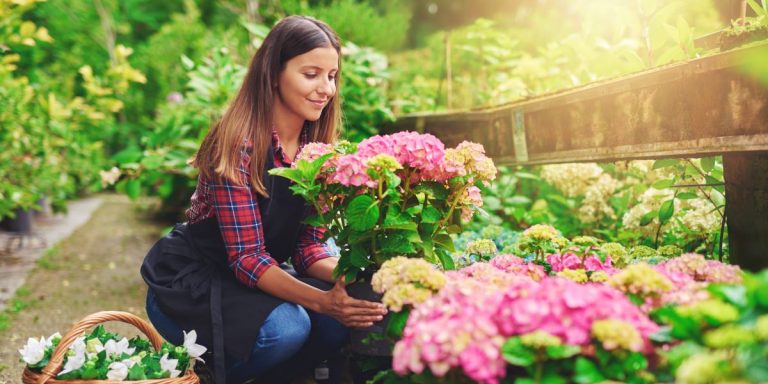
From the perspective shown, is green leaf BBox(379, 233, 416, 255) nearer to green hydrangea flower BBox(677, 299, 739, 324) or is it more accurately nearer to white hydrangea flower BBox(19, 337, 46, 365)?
green hydrangea flower BBox(677, 299, 739, 324)

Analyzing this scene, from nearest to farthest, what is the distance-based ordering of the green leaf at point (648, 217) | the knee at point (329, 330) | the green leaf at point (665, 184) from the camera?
the knee at point (329, 330) → the green leaf at point (665, 184) → the green leaf at point (648, 217)

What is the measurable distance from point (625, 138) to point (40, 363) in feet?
6.25

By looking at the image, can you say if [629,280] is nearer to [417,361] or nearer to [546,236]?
[417,361]

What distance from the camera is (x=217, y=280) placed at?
2252mm

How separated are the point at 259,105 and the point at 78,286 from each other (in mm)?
3124

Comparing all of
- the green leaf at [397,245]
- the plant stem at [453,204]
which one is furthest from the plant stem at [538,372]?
the plant stem at [453,204]

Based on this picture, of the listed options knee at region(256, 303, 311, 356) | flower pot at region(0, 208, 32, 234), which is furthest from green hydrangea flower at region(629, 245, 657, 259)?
flower pot at region(0, 208, 32, 234)

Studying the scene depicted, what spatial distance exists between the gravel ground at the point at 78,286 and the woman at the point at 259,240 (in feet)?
3.56

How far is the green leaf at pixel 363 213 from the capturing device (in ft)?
5.84

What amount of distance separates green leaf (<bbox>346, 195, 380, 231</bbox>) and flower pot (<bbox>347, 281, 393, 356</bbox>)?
0.26 m

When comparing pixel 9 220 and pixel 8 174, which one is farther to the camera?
pixel 9 220

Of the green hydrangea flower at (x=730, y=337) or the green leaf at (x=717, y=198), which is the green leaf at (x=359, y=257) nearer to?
the green hydrangea flower at (x=730, y=337)

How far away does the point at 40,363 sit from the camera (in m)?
1.95

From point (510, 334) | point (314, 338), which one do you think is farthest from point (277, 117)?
point (510, 334)
